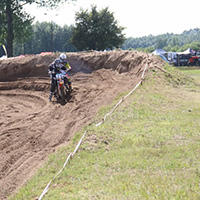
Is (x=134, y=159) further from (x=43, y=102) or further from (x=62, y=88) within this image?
(x=43, y=102)

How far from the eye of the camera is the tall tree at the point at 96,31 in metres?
49.7

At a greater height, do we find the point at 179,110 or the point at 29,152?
the point at 179,110

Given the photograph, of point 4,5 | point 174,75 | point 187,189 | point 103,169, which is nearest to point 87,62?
point 174,75

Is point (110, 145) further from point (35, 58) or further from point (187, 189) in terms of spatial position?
point (35, 58)

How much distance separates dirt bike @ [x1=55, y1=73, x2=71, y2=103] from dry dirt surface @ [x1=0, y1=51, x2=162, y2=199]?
39 centimetres

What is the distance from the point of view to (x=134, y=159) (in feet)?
19.7

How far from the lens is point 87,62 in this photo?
18.7 meters

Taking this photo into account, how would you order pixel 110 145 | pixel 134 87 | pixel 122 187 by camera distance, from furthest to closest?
pixel 134 87 < pixel 110 145 < pixel 122 187

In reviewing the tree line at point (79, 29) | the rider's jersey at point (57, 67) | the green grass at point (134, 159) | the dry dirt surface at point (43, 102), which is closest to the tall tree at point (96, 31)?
the tree line at point (79, 29)

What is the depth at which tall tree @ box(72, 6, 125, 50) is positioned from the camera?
49.7 metres

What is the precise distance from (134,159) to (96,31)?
152 feet

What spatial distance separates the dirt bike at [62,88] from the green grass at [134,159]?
16.0ft

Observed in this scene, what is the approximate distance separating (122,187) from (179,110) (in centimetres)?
527

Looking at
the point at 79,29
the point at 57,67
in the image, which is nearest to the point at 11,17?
the point at 79,29
